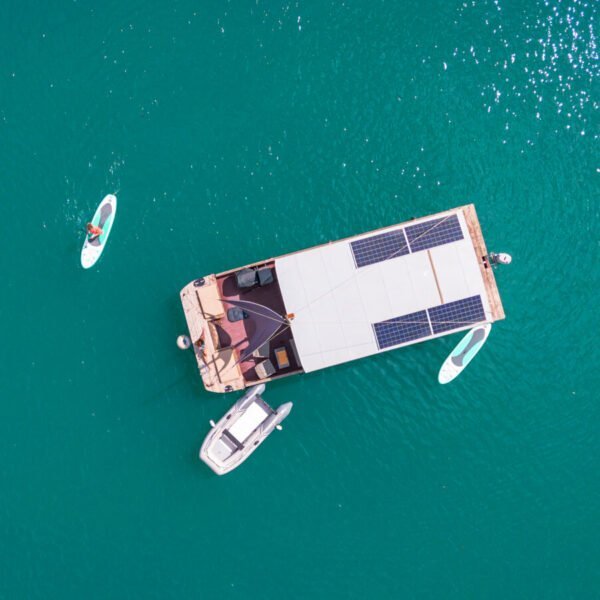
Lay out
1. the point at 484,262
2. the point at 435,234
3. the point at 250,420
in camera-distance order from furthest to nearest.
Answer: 1. the point at 250,420
2. the point at 484,262
3. the point at 435,234

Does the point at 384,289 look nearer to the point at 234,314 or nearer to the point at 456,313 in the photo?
the point at 456,313

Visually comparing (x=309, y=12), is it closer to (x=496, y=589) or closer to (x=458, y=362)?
(x=458, y=362)

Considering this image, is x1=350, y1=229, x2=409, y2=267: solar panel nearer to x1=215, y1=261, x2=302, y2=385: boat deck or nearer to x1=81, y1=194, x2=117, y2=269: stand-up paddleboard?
x1=215, y1=261, x2=302, y2=385: boat deck

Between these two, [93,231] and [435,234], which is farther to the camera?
[93,231]

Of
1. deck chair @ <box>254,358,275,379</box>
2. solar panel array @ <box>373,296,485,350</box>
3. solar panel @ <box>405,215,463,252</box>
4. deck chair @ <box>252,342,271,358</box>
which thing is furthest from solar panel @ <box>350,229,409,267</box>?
deck chair @ <box>254,358,275,379</box>

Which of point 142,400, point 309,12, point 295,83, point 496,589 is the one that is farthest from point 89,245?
point 496,589

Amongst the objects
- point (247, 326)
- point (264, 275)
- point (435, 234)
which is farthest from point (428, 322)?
point (247, 326)

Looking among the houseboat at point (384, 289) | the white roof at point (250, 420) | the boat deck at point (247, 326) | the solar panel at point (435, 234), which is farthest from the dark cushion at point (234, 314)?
the solar panel at point (435, 234)
